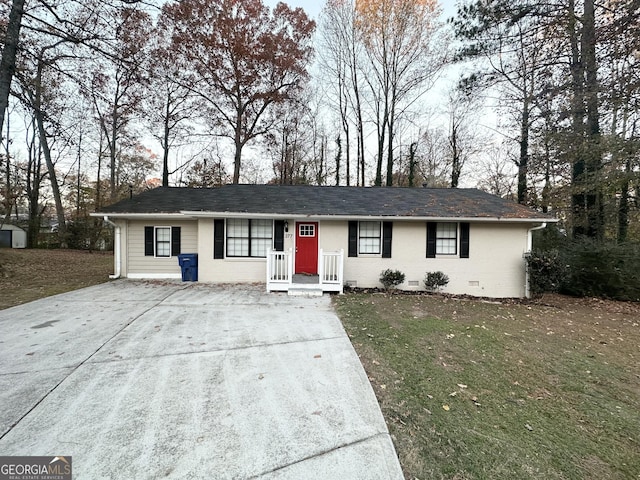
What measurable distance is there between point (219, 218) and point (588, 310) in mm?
10518

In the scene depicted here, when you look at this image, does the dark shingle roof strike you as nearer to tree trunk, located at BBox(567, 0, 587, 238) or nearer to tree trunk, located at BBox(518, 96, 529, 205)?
tree trunk, located at BBox(567, 0, 587, 238)

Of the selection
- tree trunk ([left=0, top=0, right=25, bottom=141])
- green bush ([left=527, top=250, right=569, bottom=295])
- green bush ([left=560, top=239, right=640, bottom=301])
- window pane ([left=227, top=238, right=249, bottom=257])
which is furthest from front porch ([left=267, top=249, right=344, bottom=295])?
tree trunk ([left=0, top=0, right=25, bottom=141])

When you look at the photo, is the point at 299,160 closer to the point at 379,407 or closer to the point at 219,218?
the point at 219,218

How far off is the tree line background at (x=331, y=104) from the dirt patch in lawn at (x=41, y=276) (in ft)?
15.1

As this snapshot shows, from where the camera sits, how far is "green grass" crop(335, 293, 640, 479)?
2.08 m

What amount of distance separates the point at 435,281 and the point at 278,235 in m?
5.06

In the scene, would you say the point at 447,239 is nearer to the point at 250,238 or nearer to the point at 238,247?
the point at 250,238

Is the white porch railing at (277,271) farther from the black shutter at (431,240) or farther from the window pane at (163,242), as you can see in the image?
the black shutter at (431,240)

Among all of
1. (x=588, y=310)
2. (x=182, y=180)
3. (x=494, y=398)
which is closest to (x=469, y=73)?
(x=588, y=310)

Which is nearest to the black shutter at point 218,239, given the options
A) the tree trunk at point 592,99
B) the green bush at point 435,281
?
the green bush at point 435,281

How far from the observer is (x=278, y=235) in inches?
347

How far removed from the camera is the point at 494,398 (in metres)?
2.88

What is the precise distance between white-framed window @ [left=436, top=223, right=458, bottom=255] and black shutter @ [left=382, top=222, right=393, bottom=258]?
152 centimetres

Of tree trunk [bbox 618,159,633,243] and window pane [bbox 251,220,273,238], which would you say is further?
tree trunk [bbox 618,159,633,243]
